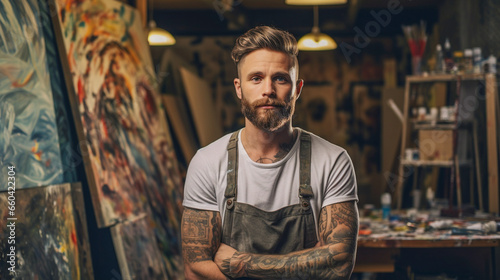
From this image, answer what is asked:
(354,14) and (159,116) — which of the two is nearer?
(159,116)

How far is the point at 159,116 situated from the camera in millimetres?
4402

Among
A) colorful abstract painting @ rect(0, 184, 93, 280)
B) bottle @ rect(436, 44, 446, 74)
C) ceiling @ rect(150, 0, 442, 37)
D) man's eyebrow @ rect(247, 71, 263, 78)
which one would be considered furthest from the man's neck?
ceiling @ rect(150, 0, 442, 37)

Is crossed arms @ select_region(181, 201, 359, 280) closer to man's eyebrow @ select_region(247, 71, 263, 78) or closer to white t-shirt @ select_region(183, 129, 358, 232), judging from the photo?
white t-shirt @ select_region(183, 129, 358, 232)

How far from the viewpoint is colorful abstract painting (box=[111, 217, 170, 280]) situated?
3.13 meters

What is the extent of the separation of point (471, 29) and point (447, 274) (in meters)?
3.06

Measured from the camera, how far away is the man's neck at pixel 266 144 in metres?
2.29

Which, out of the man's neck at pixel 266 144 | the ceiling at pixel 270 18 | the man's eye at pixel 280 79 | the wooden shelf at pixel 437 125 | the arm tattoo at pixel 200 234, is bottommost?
the arm tattoo at pixel 200 234

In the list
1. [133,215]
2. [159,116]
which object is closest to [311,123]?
[159,116]

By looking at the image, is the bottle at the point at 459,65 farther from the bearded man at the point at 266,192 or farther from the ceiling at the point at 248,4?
the ceiling at the point at 248,4

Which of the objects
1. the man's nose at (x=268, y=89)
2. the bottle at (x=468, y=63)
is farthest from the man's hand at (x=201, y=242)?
the bottle at (x=468, y=63)

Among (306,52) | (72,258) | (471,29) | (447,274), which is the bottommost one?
(447,274)

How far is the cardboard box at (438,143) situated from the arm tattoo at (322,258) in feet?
9.13

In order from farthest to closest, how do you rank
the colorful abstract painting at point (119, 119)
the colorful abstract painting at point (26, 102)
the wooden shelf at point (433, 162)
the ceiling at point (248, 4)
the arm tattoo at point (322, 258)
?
the ceiling at point (248, 4) < the wooden shelf at point (433, 162) < the colorful abstract painting at point (119, 119) < the colorful abstract painting at point (26, 102) < the arm tattoo at point (322, 258)

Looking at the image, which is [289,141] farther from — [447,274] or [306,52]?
[306,52]
